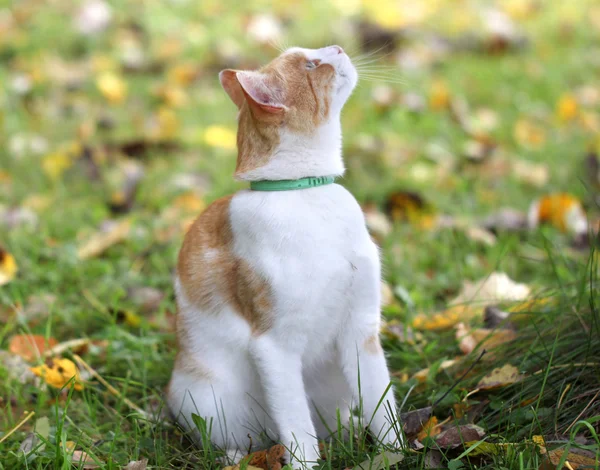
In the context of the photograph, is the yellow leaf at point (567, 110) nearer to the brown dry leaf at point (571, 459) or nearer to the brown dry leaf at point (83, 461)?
the brown dry leaf at point (571, 459)

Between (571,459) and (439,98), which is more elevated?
(439,98)

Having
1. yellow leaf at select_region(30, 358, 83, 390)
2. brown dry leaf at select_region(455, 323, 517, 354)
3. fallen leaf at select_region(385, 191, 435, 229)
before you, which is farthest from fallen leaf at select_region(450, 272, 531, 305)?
yellow leaf at select_region(30, 358, 83, 390)

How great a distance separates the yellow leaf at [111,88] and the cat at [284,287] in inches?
112

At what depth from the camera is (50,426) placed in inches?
79.1

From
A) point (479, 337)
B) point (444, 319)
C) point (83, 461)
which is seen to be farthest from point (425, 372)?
point (83, 461)

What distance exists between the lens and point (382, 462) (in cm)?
165

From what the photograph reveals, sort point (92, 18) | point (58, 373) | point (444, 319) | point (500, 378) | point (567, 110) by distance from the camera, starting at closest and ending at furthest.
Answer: point (500, 378)
point (58, 373)
point (444, 319)
point (567, 110)
point (92, 18)

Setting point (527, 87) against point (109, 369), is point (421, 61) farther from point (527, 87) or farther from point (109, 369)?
point (109, 369)

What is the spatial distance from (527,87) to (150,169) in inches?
96.5

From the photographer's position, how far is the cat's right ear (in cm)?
196

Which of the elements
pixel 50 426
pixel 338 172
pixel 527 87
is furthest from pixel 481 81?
pixel 50 426

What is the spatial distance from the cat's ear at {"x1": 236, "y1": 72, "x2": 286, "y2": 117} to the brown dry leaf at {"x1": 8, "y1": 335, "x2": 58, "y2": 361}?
107cm

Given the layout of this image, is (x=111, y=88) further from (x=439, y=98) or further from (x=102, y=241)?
(x=439, y=98)

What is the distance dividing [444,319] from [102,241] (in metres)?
1.46
